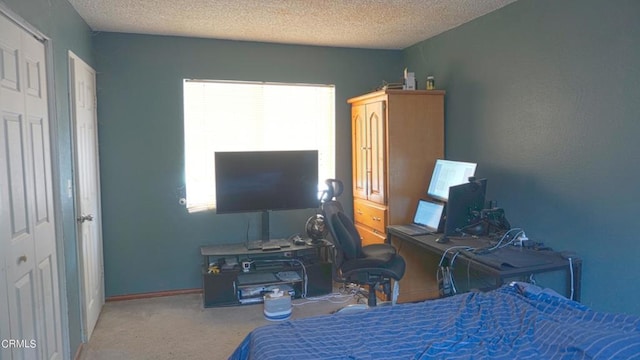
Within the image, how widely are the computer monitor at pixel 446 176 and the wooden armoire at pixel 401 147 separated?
149 millimetres

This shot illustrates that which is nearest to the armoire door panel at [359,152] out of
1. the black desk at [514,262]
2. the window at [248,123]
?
the window at [248,123]

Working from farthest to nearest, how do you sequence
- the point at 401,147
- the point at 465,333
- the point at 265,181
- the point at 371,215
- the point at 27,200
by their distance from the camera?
the point at 371,215
the point at 265,181
the point at 401,147
the point at 27,200
the point at 465,333

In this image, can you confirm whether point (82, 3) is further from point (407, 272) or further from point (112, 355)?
point (407, 272)

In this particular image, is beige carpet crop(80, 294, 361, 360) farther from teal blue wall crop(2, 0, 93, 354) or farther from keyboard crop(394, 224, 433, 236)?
keyboard crop(394, 224, 433, 236)

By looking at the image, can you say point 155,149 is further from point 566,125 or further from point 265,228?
point 566,125

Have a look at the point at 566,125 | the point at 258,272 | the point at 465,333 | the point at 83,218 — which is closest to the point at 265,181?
the point at 258,272

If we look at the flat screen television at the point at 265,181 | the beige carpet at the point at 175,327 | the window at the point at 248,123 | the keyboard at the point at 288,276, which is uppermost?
the window at the point at 248,123

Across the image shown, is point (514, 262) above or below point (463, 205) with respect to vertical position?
below

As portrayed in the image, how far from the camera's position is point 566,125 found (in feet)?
9.50

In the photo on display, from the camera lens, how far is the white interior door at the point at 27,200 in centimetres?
201

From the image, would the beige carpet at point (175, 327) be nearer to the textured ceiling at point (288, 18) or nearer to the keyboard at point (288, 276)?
the keyboard at point (288, 276)

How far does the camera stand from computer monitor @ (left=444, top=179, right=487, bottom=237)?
3.15 m

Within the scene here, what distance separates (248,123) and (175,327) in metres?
1.98

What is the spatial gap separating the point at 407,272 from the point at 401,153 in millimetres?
1050
